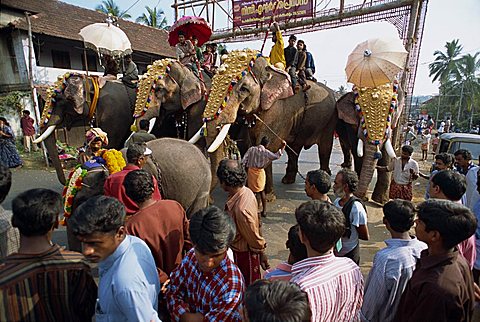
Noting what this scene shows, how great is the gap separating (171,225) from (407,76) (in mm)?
8040

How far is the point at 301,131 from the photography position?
698 cm

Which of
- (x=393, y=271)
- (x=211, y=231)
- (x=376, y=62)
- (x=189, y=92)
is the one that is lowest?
(x=393, y=271)

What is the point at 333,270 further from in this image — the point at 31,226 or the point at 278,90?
the point at 278,90

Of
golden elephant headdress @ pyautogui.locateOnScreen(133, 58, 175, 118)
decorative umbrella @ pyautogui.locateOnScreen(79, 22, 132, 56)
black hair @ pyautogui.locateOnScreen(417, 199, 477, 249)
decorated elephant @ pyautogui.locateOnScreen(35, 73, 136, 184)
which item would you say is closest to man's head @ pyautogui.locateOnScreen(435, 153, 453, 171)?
black hair @ pyautogui.locateOnScreen(417, 199, 477, 249)

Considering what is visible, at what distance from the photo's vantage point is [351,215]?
9.08 feet

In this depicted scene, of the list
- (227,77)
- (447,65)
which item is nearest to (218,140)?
(227,77)

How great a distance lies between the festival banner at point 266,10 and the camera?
9898 mm

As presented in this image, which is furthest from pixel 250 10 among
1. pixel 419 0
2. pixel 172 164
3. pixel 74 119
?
pixel 172 164

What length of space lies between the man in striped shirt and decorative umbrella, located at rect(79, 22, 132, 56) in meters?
5.94

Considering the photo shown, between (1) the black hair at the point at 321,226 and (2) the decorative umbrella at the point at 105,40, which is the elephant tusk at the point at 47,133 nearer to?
(2) the decorative umbrella at the point at 105,40

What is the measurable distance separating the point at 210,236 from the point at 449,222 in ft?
4.29

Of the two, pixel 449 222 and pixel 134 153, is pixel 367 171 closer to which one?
pixel 449 222

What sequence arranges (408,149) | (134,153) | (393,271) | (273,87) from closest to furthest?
(393,271) → (134,153) → (408,149) → (273,87)

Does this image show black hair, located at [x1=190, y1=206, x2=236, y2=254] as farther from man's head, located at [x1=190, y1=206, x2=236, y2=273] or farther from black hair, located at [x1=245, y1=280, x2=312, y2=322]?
black hair, located at [x1=245, y1=280, x2=312, y2=322]
